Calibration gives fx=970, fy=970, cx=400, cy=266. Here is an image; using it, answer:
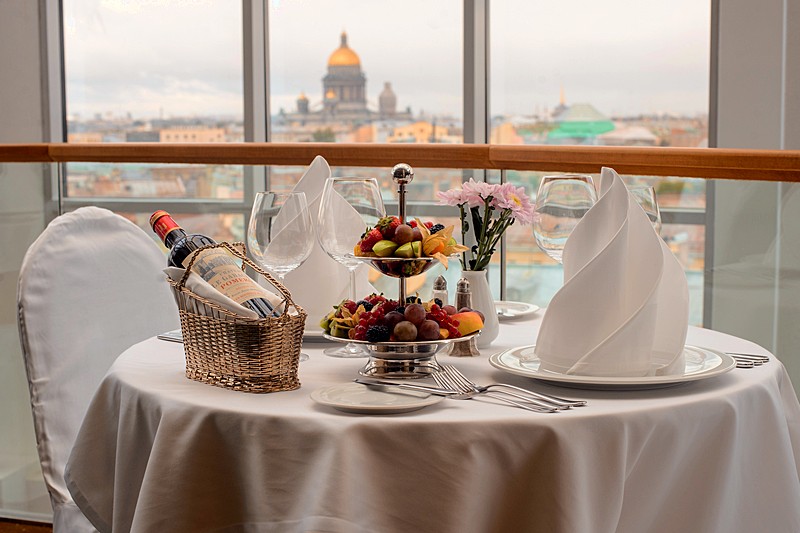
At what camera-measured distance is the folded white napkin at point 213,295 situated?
4.19 feet

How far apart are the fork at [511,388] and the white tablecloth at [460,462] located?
0.02 meters

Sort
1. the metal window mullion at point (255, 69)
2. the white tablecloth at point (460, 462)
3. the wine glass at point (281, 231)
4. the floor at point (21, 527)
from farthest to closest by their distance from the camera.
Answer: the metal window mullion at point (255, 69)
the floor at point (21, 527)
the wine glass at point (281, 231)
the white tablecloth at point (460, 462)

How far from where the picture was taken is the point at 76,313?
190 cm

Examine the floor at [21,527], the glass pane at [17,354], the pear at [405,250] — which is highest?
the pear at [405,250]

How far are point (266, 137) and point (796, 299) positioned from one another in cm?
369

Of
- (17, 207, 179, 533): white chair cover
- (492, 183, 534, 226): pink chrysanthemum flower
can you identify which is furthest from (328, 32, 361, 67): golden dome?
(492, 183, 534, 226): pink chrysanthemum flower

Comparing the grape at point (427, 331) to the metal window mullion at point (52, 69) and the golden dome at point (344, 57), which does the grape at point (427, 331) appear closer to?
the metal window mullion at point (52, 69)

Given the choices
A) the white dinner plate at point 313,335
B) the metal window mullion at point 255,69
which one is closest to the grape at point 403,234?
the white dinner plate at point 313,335

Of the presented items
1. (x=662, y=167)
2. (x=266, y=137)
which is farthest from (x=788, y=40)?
(x=266, y=137)

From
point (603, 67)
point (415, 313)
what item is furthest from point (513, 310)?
point (603, 67)

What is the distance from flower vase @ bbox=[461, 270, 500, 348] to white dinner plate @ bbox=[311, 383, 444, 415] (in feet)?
1.06

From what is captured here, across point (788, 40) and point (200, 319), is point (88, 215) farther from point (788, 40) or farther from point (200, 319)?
point (788, 40)

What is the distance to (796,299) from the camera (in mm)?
2516

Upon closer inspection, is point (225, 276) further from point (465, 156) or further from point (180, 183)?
point (180, 183)
